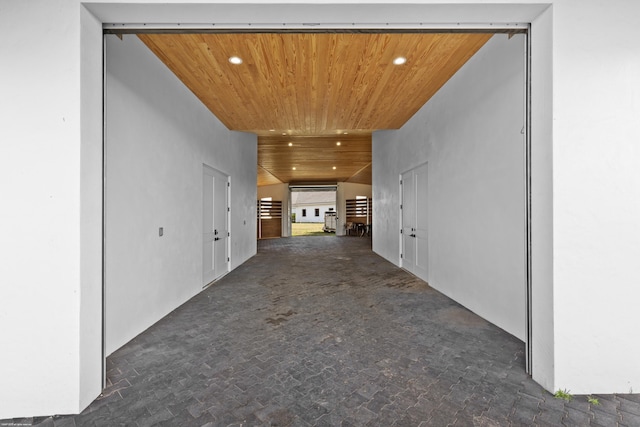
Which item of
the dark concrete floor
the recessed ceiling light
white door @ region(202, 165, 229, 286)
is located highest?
the recessed ceiling light

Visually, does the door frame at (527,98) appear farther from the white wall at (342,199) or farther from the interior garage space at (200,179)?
the white wall at (342,199)

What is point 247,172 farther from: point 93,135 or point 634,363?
point 634,363

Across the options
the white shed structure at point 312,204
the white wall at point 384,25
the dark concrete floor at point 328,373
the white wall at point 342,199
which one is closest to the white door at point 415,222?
the dark concrete floor at point 328,373

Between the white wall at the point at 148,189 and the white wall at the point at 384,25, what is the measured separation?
740mm

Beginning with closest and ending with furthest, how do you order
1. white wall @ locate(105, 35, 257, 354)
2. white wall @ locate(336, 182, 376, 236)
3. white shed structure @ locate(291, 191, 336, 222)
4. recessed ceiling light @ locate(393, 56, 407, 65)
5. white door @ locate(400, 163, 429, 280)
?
white wall @ locate(105, 35, 257, 354), recessed ceiling light @ locate(393, 56, 407, 65), white door @ locate(400, 163, 429, 280), white wall @ locate(336, 182, 376, 236), white shed structure @ locate(291, 191, 336, 222)

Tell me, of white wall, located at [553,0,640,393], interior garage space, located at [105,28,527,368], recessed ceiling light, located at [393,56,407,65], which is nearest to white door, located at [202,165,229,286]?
interior garage space, located at [105,28,527,368]

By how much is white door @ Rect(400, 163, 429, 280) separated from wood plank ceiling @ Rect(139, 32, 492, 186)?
1.28 m

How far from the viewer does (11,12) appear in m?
1.77

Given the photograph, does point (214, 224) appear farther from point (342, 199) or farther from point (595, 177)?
point (342, 199)

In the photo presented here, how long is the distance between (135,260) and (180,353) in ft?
3.58

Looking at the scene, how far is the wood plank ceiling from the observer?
2863 mm

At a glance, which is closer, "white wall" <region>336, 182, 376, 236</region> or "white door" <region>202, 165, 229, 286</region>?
"white door" <region>202, 165, 229, 286</region>

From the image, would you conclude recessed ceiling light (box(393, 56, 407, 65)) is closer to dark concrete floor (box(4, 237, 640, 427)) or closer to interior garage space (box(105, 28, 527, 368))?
interior garage space (box(105, 28, 527, 368))

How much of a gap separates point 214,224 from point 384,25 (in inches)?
175
